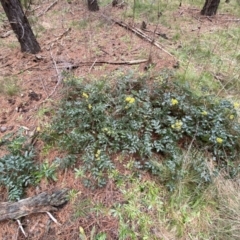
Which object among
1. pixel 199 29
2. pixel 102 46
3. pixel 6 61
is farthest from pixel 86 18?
pixel 199 29

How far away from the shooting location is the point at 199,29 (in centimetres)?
402

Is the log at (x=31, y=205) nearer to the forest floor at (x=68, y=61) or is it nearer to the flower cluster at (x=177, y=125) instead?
the forest floor at (x=68, y=61)

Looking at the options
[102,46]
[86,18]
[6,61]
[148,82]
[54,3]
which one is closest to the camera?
[148,82]

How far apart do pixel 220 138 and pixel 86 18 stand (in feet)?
12.4

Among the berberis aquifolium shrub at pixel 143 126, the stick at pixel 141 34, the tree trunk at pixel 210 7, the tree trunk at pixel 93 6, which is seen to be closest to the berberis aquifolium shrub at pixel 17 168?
the berberis aquifolium shrub at pixel 143 126

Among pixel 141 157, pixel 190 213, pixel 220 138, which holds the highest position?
pixel 220 138

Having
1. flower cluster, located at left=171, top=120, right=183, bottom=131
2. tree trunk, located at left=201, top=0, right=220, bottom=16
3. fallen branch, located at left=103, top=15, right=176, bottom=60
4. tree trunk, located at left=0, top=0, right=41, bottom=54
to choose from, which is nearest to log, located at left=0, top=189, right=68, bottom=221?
flower cluster, located at left=171, top=120, right=183, bottom=131

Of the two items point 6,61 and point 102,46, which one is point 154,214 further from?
point 6,61

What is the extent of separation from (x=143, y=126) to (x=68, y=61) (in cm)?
176

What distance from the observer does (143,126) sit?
2117mm

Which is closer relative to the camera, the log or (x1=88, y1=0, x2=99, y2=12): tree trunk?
the log

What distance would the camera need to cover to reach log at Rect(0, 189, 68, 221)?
1773 millimetres

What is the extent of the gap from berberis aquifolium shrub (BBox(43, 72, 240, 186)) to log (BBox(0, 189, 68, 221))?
0.32m

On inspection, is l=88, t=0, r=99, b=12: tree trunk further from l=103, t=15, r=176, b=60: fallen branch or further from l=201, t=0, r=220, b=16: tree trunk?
l=201, t=0, r=220, b=16: tree trunk
